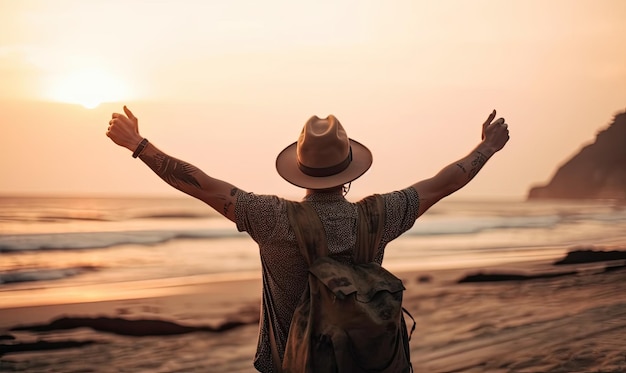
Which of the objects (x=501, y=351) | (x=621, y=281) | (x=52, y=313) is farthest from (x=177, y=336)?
(x=621, y=281)

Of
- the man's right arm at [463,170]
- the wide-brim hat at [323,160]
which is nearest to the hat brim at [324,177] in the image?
the wide-brim hat at [323,160]

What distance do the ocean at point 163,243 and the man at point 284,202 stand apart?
359 inches

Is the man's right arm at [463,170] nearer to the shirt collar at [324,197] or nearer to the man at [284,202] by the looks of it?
the man at [284,202]

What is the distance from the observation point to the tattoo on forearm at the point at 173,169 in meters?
3.08

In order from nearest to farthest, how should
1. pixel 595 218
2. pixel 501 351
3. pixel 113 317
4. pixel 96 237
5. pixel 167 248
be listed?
pixel 501 351 < pixel 113 317 < pixel 167 248 < pixel 96 237 < pixel 595 218

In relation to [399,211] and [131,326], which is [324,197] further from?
[131,326]

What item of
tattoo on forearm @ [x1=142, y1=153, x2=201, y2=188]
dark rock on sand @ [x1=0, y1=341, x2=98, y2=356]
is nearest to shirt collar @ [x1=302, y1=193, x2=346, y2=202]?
tattoo on forearm @ [x1=142, y1=153, x2=201, y2=188]

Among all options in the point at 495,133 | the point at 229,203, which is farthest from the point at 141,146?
the point at 495,133

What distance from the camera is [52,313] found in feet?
35.2

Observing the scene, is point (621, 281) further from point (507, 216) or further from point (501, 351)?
point (507, 216)

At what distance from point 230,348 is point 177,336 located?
2.91 feet

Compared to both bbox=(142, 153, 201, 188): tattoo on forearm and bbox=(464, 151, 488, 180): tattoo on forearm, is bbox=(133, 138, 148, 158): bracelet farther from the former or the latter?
bbox=(464, 151, 488, 180): tattoo on forearm

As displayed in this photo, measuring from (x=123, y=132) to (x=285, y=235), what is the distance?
664mm

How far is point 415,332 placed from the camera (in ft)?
28.8
